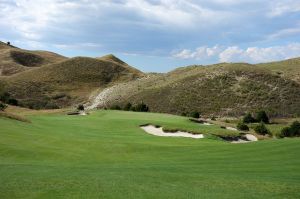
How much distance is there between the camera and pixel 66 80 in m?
127

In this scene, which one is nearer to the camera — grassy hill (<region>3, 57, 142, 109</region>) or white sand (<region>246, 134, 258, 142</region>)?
white sand (<region>246, 134, 258, 142</region>)

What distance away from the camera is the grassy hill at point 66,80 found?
354 ft

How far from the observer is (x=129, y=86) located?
110812 millimetres

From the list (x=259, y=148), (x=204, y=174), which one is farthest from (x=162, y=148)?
(x=204, y=174)

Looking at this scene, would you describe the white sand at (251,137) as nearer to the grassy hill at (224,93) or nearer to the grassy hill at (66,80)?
the grassy hill at (224,93)

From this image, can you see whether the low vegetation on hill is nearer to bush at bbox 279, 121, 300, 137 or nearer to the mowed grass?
bush at bbox 279, 121, 300, 137

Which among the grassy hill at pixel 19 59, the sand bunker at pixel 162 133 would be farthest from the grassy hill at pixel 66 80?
the sand bunker at pixel 162 133

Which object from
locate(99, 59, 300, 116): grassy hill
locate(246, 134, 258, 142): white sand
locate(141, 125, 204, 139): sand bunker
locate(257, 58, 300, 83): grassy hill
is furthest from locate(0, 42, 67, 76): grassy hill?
locate(246, 134, 258, 142): white sand

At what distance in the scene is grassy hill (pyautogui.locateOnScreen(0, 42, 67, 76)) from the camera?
14650cm

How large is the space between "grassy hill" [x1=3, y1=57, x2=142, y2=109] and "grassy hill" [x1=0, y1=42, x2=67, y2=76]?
1562 centimetres

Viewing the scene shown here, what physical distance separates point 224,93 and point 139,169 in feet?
227

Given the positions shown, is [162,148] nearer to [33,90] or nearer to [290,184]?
[290,184]

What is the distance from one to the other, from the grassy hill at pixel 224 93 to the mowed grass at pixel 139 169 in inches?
2026

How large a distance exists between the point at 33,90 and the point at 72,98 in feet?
34.7
